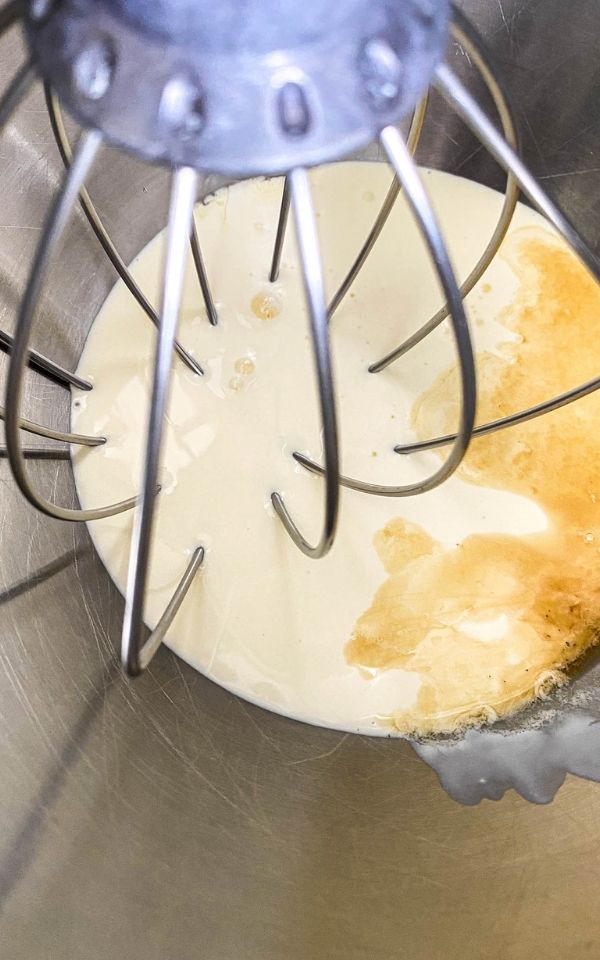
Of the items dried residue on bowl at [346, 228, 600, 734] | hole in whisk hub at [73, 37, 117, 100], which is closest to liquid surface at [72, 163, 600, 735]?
dried residue on bowl at [346, 228, 600, 734]

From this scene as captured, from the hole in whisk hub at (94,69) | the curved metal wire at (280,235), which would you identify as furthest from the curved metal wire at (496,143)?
the curved metal wire at (280,235)

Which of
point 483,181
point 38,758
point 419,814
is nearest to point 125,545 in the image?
point 38,758

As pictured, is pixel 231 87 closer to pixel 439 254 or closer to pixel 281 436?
pixel 439 254

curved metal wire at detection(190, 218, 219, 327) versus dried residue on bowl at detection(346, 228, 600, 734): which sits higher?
curved metal wire at detection(190, 218, 219, 327)

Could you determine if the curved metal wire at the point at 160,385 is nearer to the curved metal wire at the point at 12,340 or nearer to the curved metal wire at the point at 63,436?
the curved metal wire at the point at 12,340

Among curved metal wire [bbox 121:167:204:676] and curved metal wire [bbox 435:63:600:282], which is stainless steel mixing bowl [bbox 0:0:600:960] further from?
curved metal wire [bbox 435:63:600:282]

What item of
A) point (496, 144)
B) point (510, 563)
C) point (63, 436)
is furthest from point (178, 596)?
point (496, 144)
